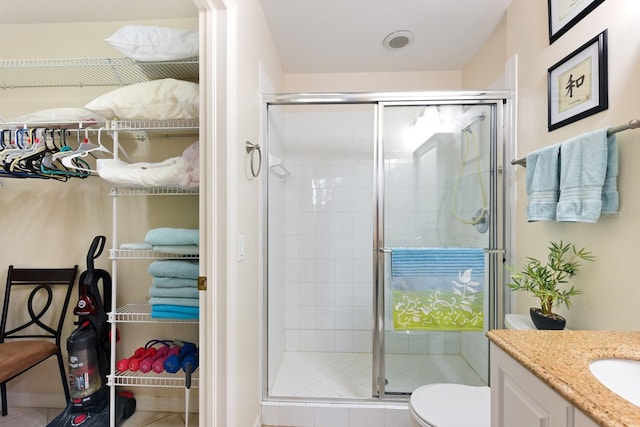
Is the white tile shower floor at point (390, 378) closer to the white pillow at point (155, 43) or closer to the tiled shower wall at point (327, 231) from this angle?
the tiled shower wall at point (327, 231)

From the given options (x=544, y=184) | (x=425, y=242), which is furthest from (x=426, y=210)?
(x=544, y=184)

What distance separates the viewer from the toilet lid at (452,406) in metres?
1.11

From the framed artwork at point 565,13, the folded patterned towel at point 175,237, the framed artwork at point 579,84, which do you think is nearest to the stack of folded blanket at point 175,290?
the folded patterned towel at point 175,237

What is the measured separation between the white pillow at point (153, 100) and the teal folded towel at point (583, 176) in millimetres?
1659

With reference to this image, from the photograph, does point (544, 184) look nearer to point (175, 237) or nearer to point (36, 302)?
point (175, 237)

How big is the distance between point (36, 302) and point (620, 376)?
277 centimetres

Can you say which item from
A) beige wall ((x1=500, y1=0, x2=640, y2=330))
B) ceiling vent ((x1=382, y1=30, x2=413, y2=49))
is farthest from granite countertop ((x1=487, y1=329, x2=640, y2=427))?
ceiling vent ((x1=382, y1=30, x2=413, y2=49))

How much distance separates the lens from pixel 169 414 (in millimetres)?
1724

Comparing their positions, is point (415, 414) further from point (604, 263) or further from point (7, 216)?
point (7, 216)

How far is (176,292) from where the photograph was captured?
4.75 ft

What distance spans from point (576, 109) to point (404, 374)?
164 cm

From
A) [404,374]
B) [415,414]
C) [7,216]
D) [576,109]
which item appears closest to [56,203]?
[7,216]

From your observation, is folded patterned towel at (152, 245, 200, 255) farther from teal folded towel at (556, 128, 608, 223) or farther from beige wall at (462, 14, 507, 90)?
beige wall at (462, 14, 507, 90)

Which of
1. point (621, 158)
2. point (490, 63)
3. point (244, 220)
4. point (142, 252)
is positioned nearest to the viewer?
point (621, 158)
